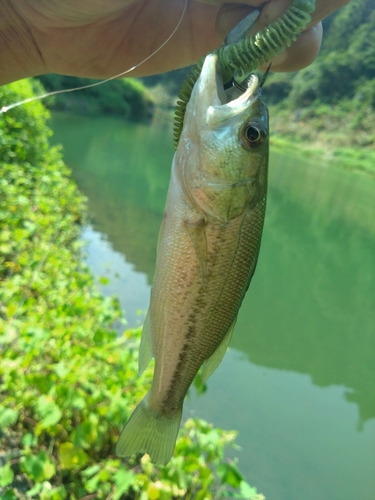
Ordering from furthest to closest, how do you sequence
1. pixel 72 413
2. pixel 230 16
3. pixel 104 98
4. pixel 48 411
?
pixel 104 98 < pixel 72 413 < pixel 48 411 < pixel 230 16

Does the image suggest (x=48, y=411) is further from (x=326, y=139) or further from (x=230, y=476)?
(x=326, y=139)

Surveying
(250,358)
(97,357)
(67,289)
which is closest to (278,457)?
(250,358)

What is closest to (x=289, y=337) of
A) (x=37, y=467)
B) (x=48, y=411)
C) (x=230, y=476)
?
(x=230, y=476)

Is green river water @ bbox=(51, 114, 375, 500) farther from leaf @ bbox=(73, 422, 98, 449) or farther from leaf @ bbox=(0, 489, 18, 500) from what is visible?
leaf @ bbox=(0, 489, 18, 500)

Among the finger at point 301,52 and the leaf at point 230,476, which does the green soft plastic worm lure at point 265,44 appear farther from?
the leaf at point 230,476

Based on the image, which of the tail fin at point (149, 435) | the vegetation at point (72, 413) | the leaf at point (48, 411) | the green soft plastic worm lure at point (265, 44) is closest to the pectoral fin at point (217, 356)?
the tail fin at point (149, 435)

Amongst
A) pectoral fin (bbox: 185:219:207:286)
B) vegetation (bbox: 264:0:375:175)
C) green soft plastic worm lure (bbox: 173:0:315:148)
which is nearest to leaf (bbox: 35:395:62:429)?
pectoral fin (bbox: 185:219:207:286)

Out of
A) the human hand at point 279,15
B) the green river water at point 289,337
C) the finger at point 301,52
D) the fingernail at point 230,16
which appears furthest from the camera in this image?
the green river water at point 289,337
